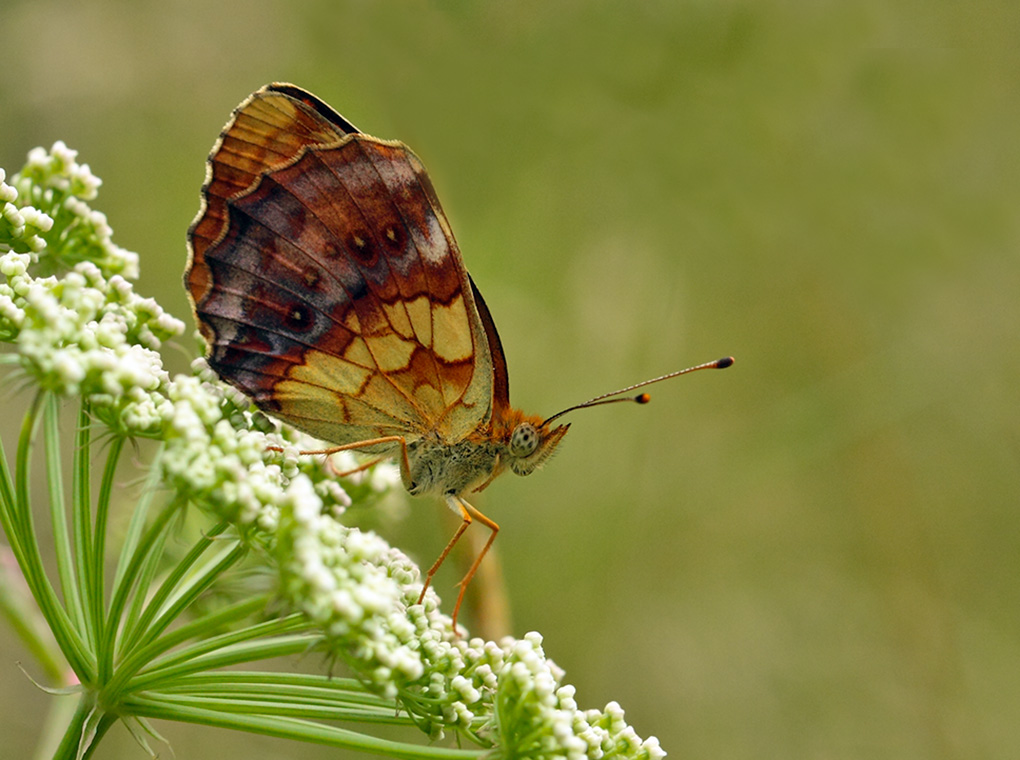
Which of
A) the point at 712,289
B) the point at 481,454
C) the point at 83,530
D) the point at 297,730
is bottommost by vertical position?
the point at 297,730

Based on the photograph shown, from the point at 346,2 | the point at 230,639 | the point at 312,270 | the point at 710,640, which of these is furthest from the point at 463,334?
the point at 710,640

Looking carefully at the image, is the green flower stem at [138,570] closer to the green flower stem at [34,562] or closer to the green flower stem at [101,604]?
the green flower stem at [101,604]

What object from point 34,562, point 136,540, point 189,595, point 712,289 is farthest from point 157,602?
point 712,289

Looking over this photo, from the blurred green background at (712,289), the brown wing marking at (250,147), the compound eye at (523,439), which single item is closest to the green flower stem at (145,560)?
the brown wing marking at (250,147)

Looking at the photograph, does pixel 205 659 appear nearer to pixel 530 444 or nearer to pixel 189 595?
pixel 189 595

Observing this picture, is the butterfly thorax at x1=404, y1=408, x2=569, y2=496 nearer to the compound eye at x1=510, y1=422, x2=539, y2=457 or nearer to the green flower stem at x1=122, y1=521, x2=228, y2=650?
the compound eye at x1=510, y1=422, x2=539, y2=457

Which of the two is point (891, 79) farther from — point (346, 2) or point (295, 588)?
point (295, 588)

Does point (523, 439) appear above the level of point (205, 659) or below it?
above
